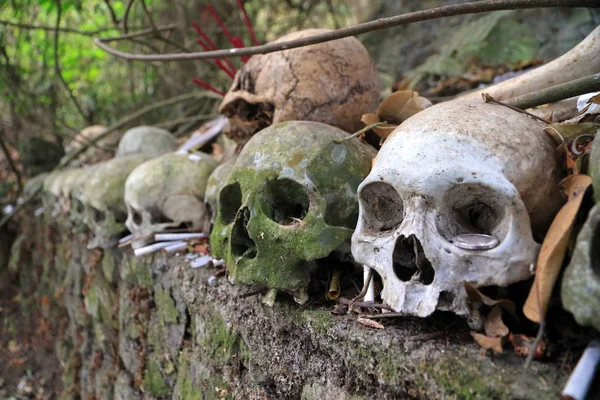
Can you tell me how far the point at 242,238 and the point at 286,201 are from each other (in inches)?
5.8

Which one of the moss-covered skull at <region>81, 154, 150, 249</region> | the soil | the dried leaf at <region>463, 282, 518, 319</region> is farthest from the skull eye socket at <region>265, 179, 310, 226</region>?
the soil

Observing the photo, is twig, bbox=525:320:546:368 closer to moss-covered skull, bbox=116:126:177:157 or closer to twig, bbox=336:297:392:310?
twig, bbox=336:297:392:310

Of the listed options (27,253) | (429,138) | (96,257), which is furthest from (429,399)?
(27,253)

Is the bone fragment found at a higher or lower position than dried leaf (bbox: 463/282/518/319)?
lower

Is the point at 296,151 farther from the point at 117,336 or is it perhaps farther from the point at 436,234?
the point at 117,336

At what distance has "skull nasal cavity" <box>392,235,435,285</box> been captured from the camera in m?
0.79

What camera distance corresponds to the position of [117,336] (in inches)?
98.0

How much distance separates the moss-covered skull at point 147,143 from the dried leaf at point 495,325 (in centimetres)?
225

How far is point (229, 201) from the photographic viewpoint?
3.89 ft

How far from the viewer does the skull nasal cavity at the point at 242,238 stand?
40.8 inches

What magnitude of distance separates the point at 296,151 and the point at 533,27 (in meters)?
2.27

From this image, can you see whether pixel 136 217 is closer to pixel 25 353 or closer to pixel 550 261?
pixel 550 261

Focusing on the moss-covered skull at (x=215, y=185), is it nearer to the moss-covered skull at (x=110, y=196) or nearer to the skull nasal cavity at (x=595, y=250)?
the moss-covered skull at (x=110, y=196)

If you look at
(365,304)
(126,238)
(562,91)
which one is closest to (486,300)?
(365,304)
